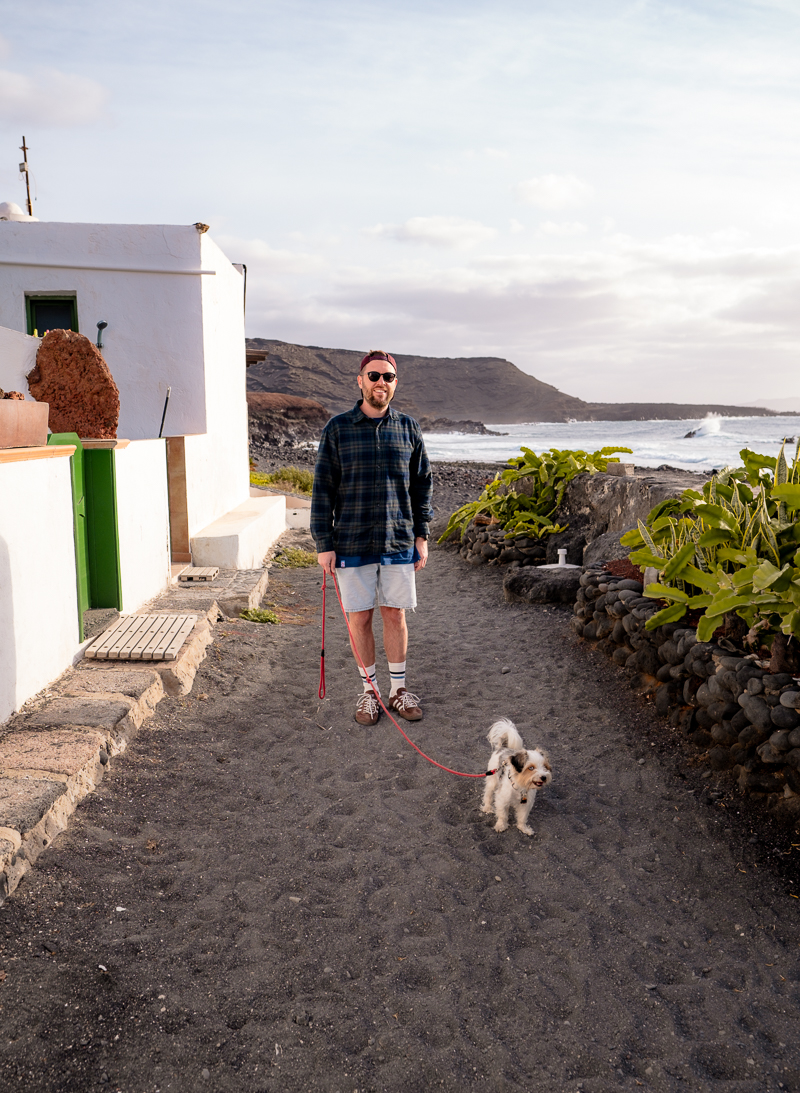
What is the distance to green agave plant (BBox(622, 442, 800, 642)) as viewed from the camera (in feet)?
11.1

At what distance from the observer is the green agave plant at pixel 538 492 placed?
30.1 ft

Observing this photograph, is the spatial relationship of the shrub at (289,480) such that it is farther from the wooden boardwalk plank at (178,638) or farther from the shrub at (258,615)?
the wooden boardwalk plank at (178,638)

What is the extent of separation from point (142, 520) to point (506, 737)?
395cm

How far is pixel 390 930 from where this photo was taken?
8.66 feet

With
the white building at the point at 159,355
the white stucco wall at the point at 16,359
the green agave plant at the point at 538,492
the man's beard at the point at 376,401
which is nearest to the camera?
the man's beard at the point at 376,401

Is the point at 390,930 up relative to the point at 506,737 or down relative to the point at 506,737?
down

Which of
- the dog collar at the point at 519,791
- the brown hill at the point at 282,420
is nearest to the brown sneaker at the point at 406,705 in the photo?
the dog collar at the point at 519,791

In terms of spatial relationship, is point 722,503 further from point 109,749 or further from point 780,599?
point 109,749

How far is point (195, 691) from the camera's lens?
4891 millimetres

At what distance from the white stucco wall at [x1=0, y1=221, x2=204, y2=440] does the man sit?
567 cm

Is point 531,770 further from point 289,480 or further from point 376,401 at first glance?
point 289,480

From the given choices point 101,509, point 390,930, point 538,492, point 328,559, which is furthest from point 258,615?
point 538,492

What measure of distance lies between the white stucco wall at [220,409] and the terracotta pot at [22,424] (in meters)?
3.58

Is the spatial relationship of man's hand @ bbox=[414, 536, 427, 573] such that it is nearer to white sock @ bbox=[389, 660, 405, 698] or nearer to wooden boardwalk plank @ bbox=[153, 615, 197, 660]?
white sock @ bbox=[389, 660, 405, 698]
